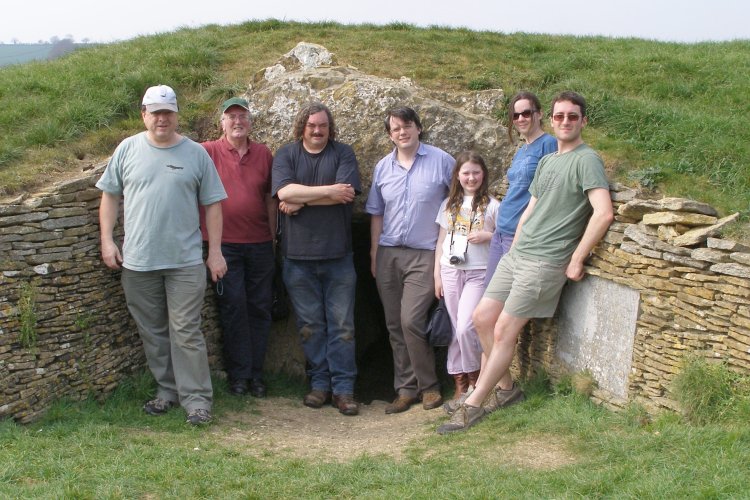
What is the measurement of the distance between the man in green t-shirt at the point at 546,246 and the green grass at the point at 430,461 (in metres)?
0.44

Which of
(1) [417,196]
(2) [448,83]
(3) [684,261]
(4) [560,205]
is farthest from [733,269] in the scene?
(2) [448,83]

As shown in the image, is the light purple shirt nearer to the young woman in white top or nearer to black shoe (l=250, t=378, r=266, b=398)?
the young woman in white top

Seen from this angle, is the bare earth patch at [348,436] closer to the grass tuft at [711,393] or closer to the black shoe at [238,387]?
the black shoe at [238,387]

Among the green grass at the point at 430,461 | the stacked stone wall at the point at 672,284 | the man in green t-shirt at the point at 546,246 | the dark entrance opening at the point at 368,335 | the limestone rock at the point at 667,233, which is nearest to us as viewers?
the green grass at the point at 430,461

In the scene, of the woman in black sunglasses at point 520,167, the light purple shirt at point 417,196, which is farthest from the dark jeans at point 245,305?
the woman in black sunglasses at point 520,167

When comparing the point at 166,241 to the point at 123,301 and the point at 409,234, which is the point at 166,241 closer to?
the point at 123,301

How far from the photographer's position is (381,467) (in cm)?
497

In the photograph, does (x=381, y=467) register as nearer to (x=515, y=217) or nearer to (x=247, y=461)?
(x=247, y=461)

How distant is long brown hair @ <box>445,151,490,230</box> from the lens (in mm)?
6133

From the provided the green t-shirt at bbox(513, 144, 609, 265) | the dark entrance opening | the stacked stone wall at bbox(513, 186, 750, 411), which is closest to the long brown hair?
the green t-shirt at bbox(513, 144, 609, 265)

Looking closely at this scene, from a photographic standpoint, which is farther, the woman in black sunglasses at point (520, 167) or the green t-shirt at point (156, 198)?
the woman in black sunglasses at point (520, 167)

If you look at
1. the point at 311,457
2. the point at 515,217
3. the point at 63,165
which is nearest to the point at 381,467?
the point at 311,457

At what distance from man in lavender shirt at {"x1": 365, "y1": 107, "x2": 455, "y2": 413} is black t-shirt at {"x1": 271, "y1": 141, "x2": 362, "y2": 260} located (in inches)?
12.2

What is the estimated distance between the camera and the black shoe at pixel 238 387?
6.88m
